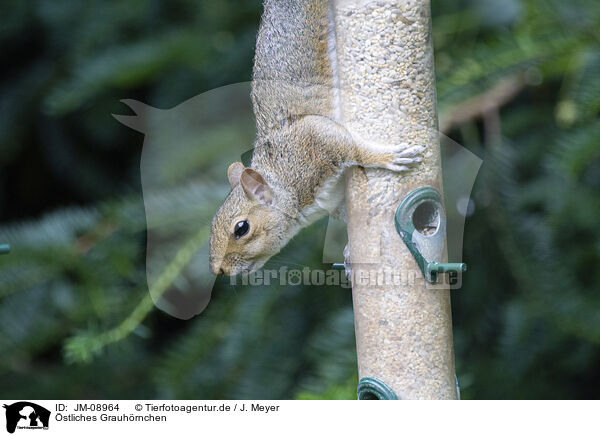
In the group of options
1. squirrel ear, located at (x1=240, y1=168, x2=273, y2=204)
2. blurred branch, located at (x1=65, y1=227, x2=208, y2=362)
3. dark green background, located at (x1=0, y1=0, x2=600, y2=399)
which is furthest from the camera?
dark green background, located at (x1=0, y1=0, x2=600, y2=399)

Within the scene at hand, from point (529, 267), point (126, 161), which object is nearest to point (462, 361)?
point (529, 267)

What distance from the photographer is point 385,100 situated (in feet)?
3.10

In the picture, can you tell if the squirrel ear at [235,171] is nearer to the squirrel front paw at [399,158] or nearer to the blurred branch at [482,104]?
the squirrel front paw at [399,158]

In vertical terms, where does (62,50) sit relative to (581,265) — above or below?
above

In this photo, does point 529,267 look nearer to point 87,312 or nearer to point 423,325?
point 423,325

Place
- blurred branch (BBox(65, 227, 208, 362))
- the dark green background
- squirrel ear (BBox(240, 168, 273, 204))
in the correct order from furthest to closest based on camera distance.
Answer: the dark green background, blurred branch (BBox(65, 227, 208, 362)), squirrel ear (BBox(240, 168, 273, 204))

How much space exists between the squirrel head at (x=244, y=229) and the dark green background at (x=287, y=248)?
0.18m

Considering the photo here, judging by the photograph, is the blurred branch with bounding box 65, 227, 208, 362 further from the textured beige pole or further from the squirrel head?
the textured beige pole

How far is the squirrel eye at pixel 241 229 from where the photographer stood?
952 mm

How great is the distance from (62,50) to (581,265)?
1420mm
